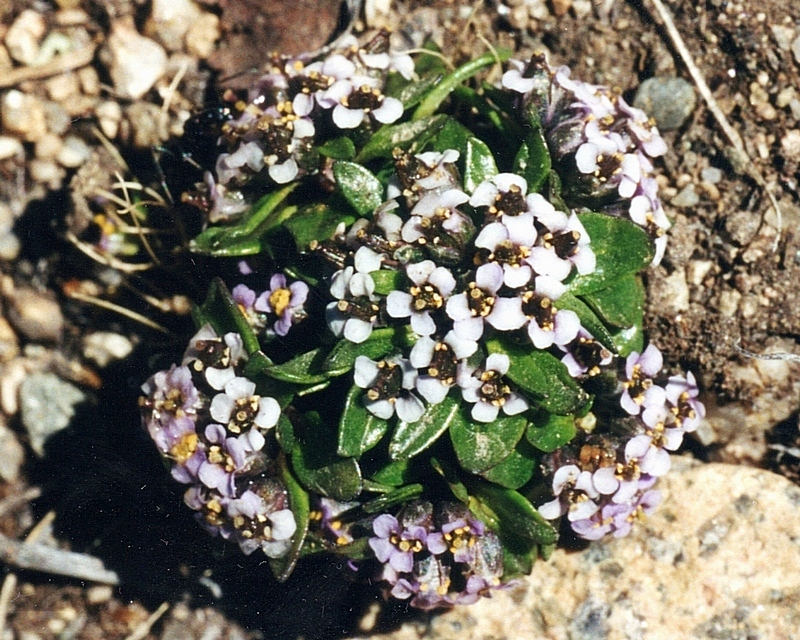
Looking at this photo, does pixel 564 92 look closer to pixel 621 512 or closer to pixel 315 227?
pixel 315 227

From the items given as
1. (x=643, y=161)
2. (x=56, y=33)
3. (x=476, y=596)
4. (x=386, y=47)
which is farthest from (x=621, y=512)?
(x=56, y=33)

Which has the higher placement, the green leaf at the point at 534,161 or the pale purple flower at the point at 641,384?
the green leaf at the point at 534,161

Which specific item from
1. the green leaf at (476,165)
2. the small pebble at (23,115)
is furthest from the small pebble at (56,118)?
the green leaf at (476,165)

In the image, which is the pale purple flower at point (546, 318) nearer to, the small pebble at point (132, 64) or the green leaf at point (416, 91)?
the green leaf at point (416, 91)

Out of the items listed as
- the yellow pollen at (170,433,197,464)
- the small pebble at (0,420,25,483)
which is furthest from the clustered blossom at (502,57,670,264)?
the small pebble at (0,420,25,483)

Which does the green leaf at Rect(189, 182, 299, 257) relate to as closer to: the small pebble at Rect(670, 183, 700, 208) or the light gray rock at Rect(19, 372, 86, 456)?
the light gray rock at Rect(19, 372, 86, 456)

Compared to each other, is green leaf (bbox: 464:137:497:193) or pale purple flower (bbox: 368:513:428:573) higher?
green leaf (bbox: 464:137:497:193)

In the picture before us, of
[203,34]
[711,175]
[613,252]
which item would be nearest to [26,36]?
[203,34]
